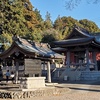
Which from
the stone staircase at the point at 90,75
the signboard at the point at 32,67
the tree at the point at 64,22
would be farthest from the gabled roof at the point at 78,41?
the tree at the point at 64,22

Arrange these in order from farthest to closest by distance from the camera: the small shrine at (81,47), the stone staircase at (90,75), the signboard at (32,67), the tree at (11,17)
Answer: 1. the tree at (11,17)
2. the small shrine at (81,47)
3. the stone staircase at (90,75)
4. the signboard at (32,67)

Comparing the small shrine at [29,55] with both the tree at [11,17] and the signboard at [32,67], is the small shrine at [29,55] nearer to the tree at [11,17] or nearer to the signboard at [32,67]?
the signboard at [32,67]

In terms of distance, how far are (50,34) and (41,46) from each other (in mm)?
26789

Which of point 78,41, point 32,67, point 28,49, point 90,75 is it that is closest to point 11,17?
point 78,41

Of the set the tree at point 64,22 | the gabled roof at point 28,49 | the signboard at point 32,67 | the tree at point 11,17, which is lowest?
the signboard at point 32,67

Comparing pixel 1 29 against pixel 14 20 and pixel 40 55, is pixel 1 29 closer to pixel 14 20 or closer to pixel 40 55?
pixel 14 20

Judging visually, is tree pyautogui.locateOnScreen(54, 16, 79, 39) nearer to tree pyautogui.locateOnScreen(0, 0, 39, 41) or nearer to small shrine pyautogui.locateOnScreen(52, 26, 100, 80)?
tree pyautogui.locateOnScreen(0, 0, 39, 41)

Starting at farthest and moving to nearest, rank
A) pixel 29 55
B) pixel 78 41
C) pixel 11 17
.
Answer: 1. pixel 11 17
2. pixel 78 41
3. pixel 29 55

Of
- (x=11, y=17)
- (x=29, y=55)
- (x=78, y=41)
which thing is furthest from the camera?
(x=11, y=17)

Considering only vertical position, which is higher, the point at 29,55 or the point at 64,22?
the point at 64,22

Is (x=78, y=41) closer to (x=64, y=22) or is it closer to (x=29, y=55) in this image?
(x=29, y=55)

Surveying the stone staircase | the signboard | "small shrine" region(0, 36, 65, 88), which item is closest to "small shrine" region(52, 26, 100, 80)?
the stone staircase

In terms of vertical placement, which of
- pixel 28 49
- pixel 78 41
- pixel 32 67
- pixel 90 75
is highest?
pixel 78 41

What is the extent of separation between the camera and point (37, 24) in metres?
53.0
